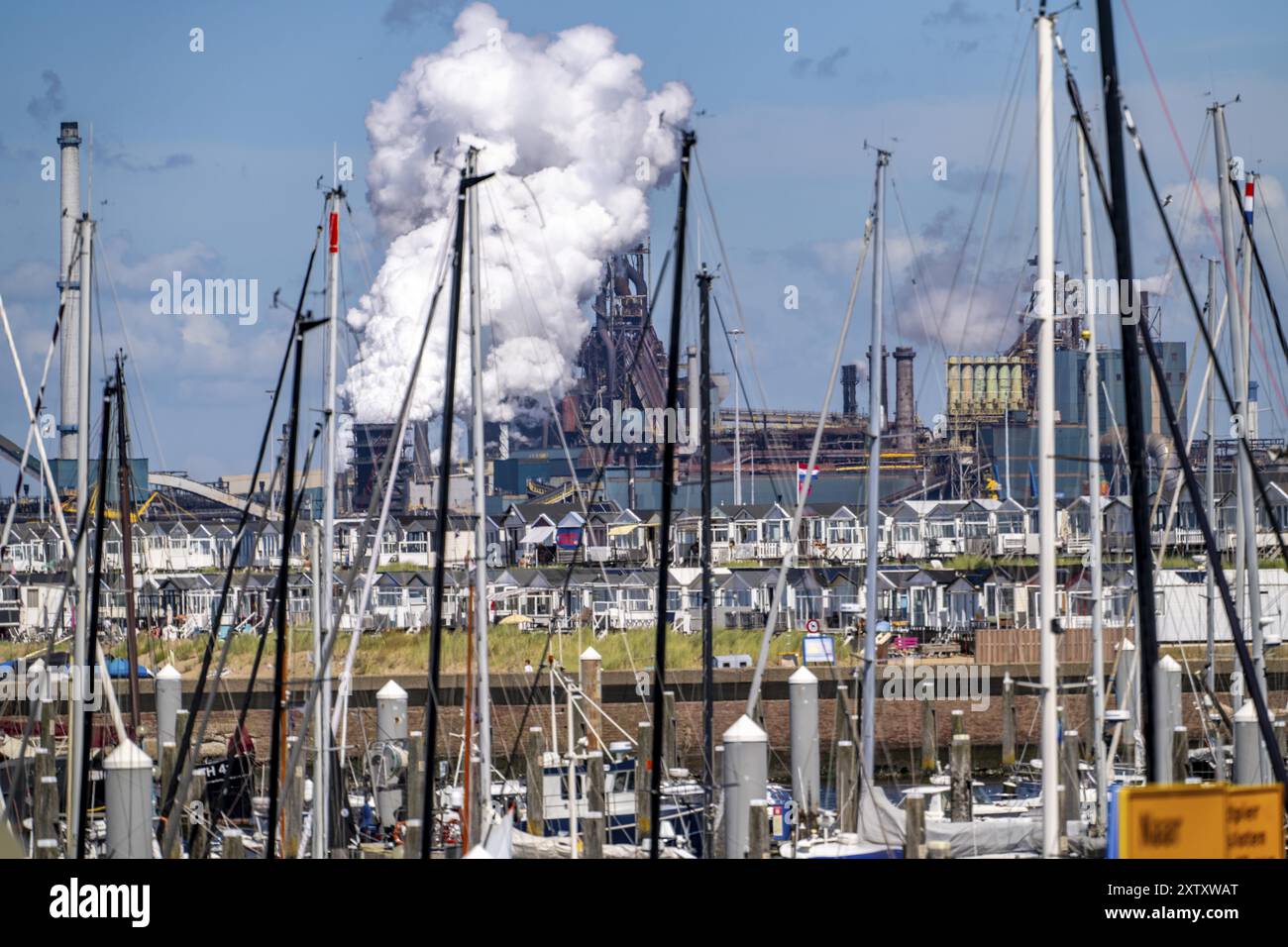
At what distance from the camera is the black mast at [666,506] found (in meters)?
17.2

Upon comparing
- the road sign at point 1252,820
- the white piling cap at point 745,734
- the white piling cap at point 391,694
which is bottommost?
the white piling cap at point 391,694

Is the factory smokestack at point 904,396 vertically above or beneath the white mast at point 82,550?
above

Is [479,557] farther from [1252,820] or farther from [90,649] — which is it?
[1252,820]

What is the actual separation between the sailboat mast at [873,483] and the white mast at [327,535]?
6.50m

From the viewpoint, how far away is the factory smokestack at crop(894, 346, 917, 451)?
424 ft

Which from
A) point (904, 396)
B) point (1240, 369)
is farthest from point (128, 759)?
point (904, 396)

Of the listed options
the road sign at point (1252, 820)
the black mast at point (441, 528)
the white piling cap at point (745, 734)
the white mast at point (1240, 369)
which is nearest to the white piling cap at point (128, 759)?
the black mast at point (441, 528)

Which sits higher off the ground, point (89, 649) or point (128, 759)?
point (89, 649)

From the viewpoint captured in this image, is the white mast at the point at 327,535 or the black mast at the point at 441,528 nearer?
the black mast at the point at 441,528

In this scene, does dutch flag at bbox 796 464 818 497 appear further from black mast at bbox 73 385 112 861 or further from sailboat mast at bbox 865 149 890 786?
black mast at bbox 73 385 112 861

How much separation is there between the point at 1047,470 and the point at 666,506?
14.5ft

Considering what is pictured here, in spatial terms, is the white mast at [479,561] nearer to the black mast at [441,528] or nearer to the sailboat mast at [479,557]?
the sailboat mast at [479,557]

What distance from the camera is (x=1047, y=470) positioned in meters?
15.5
